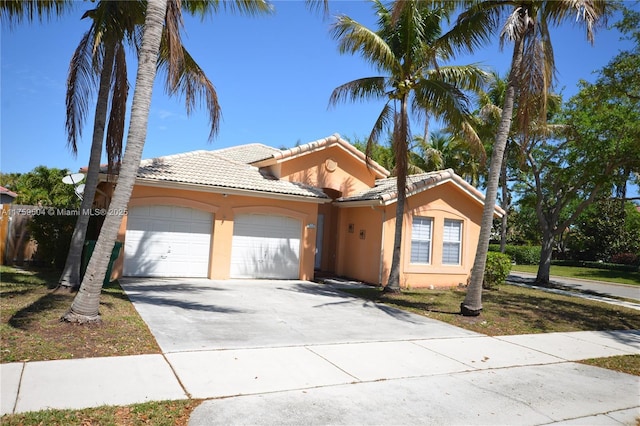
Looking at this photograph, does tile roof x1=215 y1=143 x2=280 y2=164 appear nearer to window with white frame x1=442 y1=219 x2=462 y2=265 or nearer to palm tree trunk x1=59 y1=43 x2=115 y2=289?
window with white frame x1=442 y1=219 x2=462 y2=265

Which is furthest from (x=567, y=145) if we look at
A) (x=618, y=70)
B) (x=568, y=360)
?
(x=568, y=360)

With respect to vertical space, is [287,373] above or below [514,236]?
below

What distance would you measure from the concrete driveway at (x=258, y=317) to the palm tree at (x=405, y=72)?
336cm

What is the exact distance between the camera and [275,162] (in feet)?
56.1

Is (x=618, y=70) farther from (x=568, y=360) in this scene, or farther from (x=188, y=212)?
(x=188, y=212)

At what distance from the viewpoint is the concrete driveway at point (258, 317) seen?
7.89 metres

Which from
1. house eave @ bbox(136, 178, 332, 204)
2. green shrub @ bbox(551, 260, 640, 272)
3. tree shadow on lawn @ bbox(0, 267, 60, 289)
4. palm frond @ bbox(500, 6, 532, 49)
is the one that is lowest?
tree shadow on lawn @ bbox(0, 267, 60, 289)

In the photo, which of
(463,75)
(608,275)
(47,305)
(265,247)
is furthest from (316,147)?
(608,275)

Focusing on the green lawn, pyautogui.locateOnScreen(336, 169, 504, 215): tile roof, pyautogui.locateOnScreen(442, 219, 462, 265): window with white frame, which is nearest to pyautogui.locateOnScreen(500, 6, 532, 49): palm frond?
pyautogui.locateOnScreen(336, 169, 504, 215): tile roof

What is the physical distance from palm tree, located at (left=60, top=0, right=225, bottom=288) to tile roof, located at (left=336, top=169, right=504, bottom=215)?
6.88 m

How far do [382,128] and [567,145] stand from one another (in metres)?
12.5

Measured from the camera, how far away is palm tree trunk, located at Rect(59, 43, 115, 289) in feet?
34.3

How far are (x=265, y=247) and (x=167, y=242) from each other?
3.33 meters

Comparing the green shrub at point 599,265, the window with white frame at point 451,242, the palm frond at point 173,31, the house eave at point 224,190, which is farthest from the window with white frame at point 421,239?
the green shrub at point 599,265
